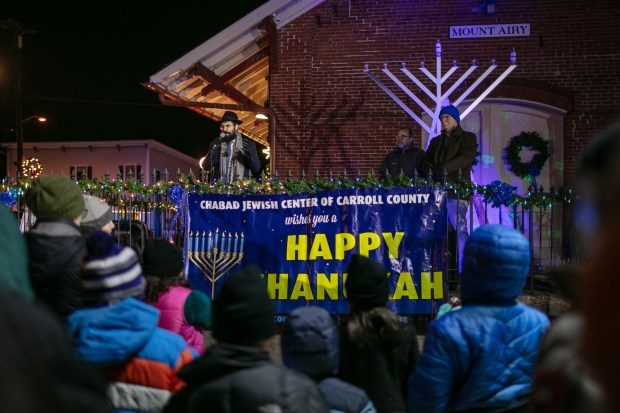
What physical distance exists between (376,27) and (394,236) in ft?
28.6

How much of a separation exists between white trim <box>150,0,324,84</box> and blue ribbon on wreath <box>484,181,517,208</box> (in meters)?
8.24

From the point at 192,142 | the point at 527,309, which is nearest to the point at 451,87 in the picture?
the point at 527,309

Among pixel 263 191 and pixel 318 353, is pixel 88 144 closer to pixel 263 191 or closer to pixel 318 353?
pixel 263 191

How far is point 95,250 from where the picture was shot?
12.2 ft

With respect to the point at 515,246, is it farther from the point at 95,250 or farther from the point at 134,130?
the point at 134,130

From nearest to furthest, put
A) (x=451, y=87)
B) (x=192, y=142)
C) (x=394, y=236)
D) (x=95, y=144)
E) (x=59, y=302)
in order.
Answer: (x=59, y=302) < (x=394, y=236) < (x=451, y=87) < (x=95, y=144) < (x=192, y=142)

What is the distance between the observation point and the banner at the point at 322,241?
905 cm

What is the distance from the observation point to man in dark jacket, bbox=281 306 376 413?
3619 mm

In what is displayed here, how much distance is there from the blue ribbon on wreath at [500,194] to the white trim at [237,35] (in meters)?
8.24

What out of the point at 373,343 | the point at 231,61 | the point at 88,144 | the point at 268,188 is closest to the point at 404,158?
the point at 268,188

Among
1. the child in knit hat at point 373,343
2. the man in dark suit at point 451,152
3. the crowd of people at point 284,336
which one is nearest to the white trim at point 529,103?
the man in dark suit at point 451,152

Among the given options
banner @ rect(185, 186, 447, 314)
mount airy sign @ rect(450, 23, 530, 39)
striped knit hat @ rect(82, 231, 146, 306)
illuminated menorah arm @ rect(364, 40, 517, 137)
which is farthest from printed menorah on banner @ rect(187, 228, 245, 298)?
mount airy sign @ rect(450, 23, 530, 39)

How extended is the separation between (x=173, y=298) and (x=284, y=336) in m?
1.58

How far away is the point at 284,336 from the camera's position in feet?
12.2
